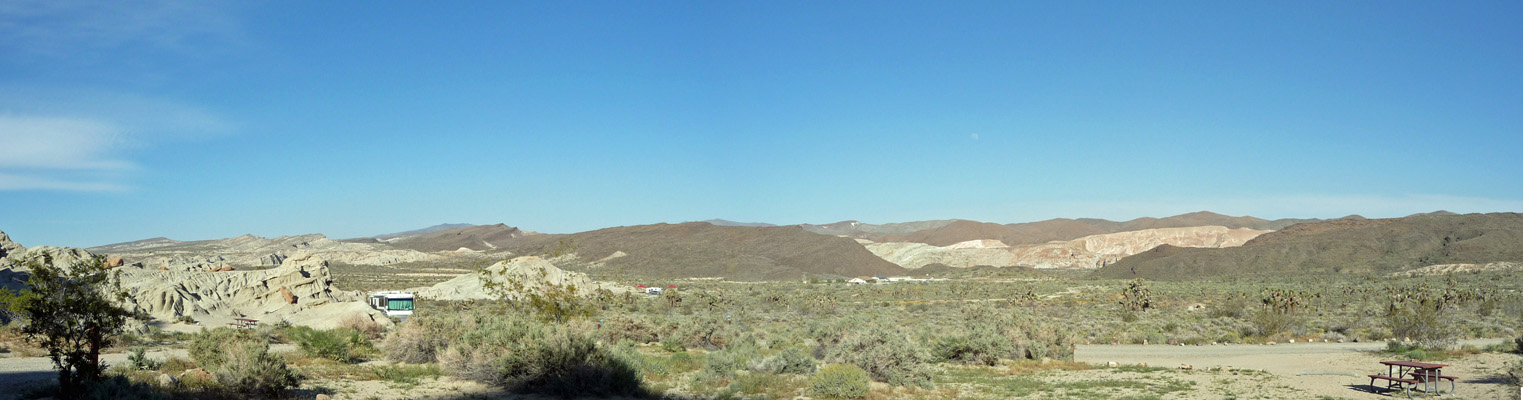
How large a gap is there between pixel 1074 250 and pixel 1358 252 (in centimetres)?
3912

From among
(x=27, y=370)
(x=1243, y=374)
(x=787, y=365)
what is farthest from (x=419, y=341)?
(x=1243, y=374)

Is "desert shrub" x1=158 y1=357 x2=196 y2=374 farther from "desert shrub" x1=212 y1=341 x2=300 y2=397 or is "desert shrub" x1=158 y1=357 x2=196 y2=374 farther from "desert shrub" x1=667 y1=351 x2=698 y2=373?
"desert shrub" x1=667 y1=351 x2=698 y2=373

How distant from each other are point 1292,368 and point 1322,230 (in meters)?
107

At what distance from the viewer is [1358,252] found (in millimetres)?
94375

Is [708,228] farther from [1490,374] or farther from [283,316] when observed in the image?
[1490,374]

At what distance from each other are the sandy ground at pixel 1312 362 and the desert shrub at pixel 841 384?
654cm

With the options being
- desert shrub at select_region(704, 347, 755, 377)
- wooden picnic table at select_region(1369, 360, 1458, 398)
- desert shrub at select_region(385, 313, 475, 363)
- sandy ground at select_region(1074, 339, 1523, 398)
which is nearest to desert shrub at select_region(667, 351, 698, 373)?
desert shrub at select_region(704, 347, 755, 377)

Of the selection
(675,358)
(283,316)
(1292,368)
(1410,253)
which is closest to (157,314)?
(283,316)

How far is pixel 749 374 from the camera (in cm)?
1827

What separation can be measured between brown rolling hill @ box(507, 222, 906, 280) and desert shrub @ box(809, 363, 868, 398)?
8283 cm

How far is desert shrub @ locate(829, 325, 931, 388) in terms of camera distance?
18156mm

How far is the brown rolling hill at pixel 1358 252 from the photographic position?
3423 inches

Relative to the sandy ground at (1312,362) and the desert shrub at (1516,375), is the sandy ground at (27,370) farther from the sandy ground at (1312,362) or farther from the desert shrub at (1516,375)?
the desert shrub at (1516,375)

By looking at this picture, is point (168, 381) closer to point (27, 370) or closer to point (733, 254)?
point (27, 370)
